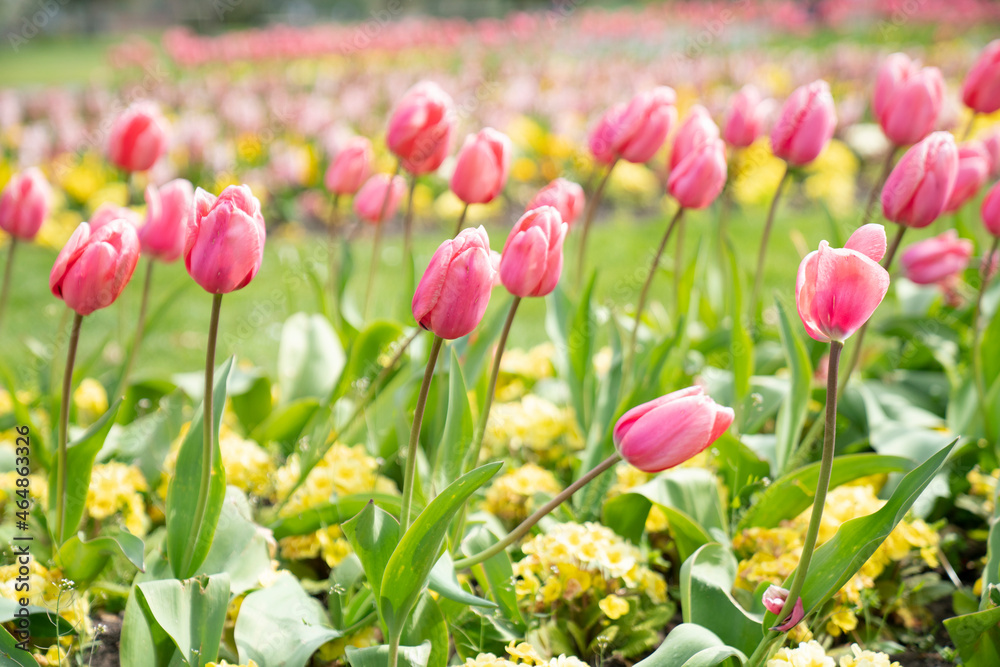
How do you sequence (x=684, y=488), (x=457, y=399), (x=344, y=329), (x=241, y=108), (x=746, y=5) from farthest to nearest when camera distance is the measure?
(x=746, y=5) → (x=241, y=108) → (x=344, y=329) → (x=684, y=488) → (x=457, y=399)

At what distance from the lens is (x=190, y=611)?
1268mm

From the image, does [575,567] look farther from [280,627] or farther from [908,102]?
[908,102]

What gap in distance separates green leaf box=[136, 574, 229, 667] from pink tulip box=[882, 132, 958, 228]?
4.29ft

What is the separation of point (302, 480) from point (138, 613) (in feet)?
1.46

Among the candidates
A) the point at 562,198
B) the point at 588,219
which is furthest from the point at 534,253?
the point at 588,219

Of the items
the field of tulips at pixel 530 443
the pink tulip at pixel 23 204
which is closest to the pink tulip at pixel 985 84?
the field of tulips at pixel 530 443

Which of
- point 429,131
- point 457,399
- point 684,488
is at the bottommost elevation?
point 684,488

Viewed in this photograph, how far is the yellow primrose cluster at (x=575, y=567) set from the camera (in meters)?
1.42

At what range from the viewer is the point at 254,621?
1.32 meters

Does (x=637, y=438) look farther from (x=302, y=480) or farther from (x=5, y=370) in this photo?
(x=5, y=370)

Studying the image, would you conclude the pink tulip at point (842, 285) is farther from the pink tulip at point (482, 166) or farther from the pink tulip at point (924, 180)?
the pink tulip at point (482, 166)

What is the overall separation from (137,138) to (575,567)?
1410mm

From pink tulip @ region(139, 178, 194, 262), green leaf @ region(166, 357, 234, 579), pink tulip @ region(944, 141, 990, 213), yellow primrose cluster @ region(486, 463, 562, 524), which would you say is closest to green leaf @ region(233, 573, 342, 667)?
green leaf @ region(166, 357, 234, 579)

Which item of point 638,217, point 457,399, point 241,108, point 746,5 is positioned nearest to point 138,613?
point 457,399
